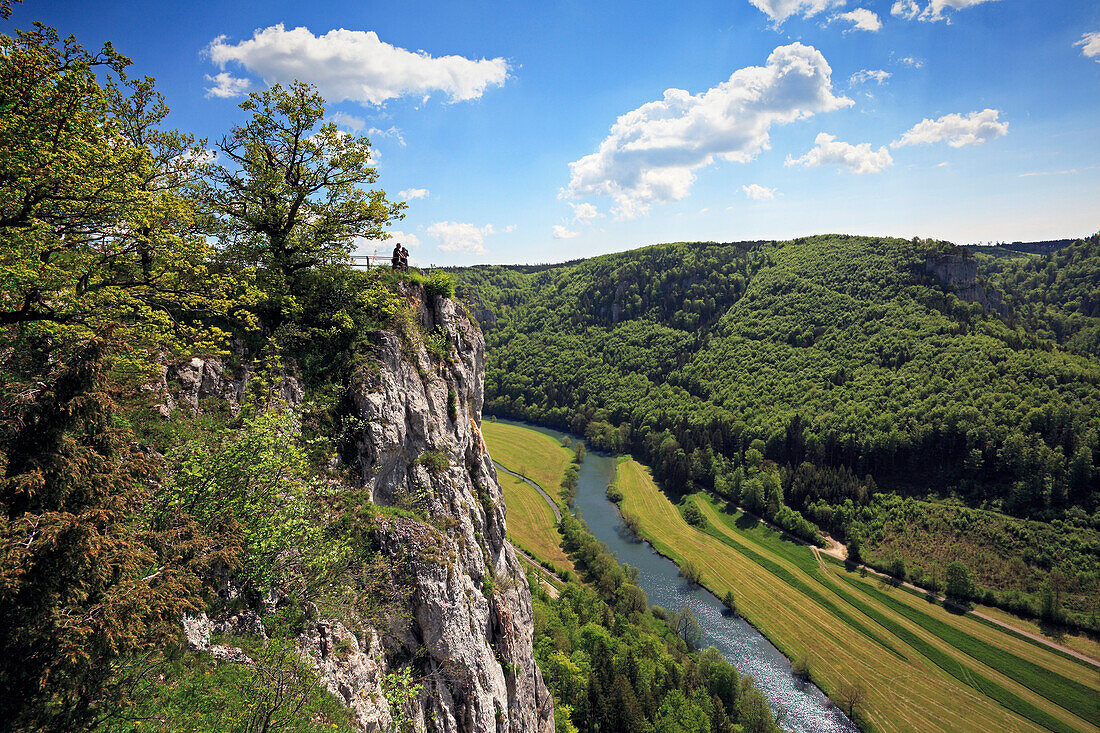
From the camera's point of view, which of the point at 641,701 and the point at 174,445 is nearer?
the point at 174,445

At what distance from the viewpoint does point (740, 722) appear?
145 ft

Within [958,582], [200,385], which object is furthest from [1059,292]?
[200,385]

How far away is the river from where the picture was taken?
159ft

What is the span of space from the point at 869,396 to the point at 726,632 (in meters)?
65.9

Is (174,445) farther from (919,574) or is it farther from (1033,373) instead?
(1033,373)

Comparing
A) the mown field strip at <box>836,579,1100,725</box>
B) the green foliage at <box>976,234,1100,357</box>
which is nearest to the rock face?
the mown field strip at <box>836,579,1100,725</box>

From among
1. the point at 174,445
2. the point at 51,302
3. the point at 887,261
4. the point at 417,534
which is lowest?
the point at 417,534

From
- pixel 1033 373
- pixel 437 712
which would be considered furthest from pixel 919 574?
pixel 437 712

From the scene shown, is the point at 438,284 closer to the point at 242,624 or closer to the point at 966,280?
the point at 242,624

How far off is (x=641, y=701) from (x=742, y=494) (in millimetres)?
57831

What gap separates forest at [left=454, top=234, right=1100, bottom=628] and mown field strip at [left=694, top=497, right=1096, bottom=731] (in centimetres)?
935

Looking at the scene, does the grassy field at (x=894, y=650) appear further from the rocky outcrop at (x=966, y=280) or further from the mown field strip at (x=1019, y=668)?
the rocky outcrop at (x=966, y=280)

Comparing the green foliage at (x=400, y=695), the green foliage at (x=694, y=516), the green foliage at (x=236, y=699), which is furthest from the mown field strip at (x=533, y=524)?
the green foliage at (x=236, y=699)

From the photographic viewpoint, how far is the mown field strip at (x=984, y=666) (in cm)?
4806
